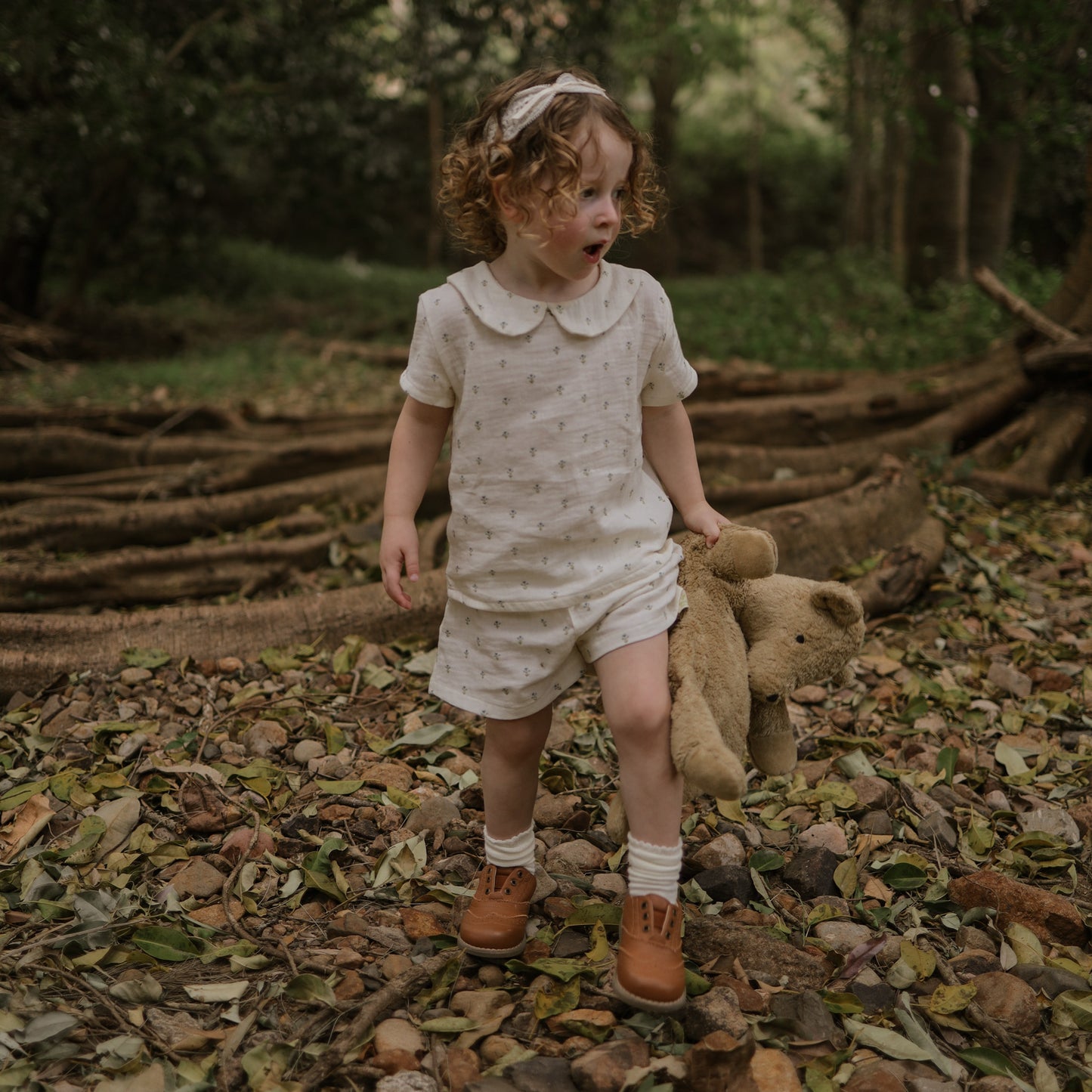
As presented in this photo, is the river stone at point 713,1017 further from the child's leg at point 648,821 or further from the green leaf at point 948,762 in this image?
the green leaf at point 948,762

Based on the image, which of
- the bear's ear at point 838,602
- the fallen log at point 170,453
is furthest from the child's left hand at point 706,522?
the fallen log at point 170,453

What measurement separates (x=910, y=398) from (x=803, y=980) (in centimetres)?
397

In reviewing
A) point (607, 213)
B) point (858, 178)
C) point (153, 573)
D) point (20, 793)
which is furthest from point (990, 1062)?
point (858, 178)

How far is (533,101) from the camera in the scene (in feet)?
6.29

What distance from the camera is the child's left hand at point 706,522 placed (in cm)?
214

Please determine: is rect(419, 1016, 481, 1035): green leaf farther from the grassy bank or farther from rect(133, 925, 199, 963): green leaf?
the grassy bank

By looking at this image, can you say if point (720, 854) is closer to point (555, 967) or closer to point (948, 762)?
point (555, 967)

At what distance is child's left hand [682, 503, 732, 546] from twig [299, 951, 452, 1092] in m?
1.04

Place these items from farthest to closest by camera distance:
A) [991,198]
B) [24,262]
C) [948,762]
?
[24,262] < [991,198] < [948,762]

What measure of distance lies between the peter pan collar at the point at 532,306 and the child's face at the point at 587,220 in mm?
64

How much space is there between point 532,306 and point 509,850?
116 cm

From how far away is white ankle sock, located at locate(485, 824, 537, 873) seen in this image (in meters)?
2.21

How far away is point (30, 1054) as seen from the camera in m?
1.79

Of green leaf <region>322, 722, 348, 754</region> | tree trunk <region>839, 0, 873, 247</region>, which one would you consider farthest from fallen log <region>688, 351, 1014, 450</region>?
tree trunk <region>839, 0, 873, 247</region>
